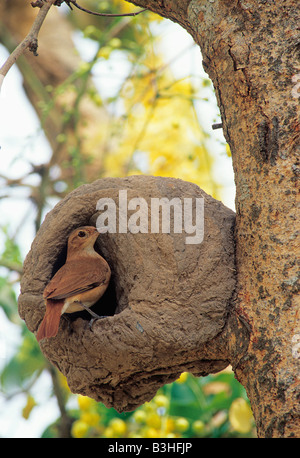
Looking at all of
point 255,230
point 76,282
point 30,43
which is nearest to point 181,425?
point 76,282

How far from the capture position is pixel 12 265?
5770 mm

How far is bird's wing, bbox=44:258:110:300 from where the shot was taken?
3803 mm

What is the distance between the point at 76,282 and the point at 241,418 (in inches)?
82.0

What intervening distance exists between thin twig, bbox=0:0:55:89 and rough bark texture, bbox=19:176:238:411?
1.11 meters

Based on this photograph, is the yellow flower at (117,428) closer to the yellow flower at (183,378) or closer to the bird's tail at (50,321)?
the yellow flower at (183,378)

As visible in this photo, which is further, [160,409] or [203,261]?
[160,409]

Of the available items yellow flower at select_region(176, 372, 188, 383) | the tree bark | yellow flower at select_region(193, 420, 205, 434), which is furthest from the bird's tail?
yellow flower at select_region(193, 420, 205, 434)

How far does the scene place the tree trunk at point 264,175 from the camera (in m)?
3.10

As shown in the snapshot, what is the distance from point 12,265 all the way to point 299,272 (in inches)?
134

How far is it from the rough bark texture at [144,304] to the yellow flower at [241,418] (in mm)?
1226

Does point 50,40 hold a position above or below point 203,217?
above

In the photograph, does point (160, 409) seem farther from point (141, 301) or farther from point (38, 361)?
point (38, 361)
